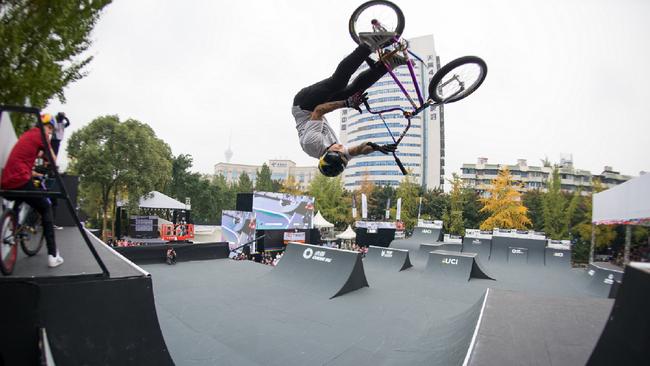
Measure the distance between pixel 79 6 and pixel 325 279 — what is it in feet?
27.1

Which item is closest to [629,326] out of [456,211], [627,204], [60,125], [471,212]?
[60,125]

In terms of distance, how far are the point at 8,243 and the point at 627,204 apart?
76.6 ft

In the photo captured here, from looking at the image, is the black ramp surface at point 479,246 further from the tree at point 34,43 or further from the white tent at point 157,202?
the white tent at point 157,202

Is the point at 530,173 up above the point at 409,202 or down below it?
above

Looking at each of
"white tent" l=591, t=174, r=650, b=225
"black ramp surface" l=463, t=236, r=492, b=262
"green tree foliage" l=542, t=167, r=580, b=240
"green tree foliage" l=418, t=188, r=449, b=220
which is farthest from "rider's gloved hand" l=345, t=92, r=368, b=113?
"green tree foliage" l=542, t=167, r=580, b=240

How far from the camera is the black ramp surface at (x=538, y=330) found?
381cm

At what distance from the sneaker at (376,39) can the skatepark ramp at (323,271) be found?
6915 mm

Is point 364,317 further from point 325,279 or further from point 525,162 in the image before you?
point 525,162

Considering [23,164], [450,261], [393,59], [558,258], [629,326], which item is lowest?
[558,258]

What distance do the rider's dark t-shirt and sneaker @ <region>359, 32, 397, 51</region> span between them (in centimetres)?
384

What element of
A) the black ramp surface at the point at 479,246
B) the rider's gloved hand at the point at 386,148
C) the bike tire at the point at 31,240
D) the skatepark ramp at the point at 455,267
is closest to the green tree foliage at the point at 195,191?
the black ramp surface at the point at 479,246

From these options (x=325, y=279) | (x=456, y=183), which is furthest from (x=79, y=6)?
(x=456, y=183)

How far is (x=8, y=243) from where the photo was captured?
366cm

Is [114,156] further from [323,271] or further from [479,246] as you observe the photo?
[479,246]
